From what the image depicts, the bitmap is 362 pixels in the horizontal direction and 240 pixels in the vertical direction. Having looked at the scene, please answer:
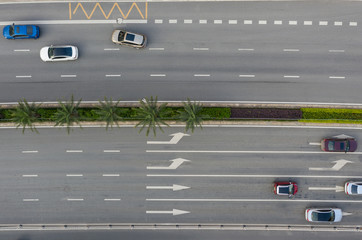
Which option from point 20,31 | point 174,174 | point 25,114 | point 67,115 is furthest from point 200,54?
point 20,31

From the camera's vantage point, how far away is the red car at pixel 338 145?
86.1 feet

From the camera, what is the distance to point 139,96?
2752cm

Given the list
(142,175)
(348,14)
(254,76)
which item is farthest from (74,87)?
(348,14)

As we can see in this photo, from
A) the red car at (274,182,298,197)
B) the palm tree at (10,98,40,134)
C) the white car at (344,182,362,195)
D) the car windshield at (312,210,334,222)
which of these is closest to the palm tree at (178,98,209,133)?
the red car at (274,182,298,197)

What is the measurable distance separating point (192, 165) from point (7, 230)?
23.1m

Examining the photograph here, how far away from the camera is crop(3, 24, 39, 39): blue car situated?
26.5 metres

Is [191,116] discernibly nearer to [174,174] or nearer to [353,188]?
[174,174]

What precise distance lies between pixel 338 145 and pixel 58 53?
33.1 meters

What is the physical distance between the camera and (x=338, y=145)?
2622cm

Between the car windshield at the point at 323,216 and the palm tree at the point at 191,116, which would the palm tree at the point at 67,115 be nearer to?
the palm tree at the point at 191,116

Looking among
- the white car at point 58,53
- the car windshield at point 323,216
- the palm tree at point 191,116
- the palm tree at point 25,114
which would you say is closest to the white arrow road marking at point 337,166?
the car windshield at point 323,216

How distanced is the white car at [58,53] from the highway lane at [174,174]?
326 inches

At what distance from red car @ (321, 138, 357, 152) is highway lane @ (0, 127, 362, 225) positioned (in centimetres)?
93

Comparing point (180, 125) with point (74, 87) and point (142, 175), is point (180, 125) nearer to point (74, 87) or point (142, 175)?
point (142, 175)
